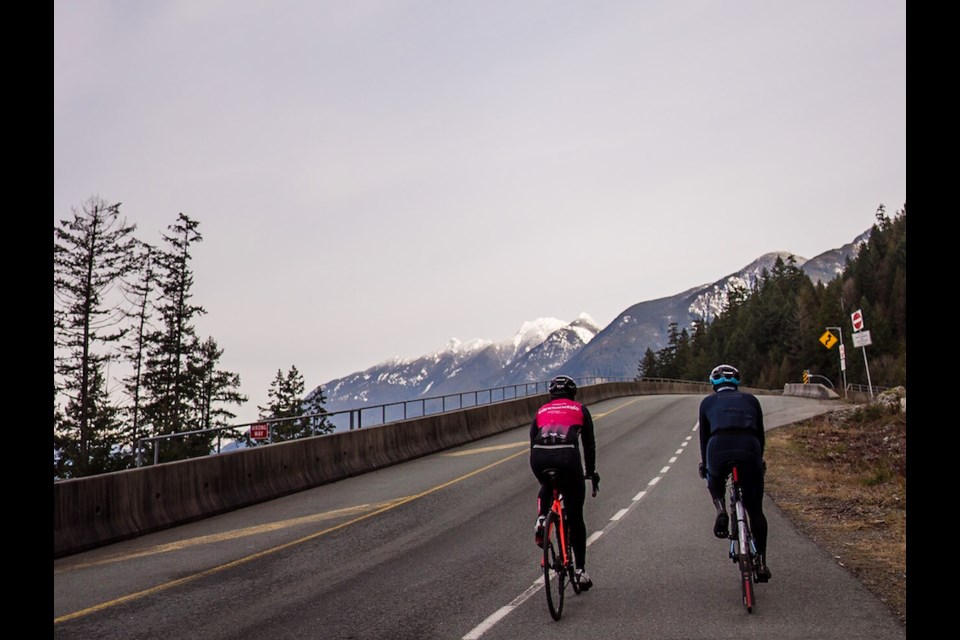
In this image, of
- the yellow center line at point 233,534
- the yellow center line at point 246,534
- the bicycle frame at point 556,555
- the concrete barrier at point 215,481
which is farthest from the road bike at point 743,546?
the concrete barrier at point 215,481

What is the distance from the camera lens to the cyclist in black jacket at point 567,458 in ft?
26.6

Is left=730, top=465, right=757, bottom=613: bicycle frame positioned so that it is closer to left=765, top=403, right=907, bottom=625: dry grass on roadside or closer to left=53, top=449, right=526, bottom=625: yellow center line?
left=765, top=403, right=907, bottom=625: dry grass on roadside

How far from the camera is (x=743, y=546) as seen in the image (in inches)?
295

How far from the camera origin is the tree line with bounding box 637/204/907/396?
134500 millimetres

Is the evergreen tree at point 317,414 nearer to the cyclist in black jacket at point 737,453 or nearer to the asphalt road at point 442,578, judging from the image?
the asphalt road at point 442,578

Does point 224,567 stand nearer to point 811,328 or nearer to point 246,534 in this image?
point 246,534

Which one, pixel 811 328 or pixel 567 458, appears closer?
pixel 567 458

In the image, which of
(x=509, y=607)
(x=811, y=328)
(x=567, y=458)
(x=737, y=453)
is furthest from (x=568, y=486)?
(x=811, y=328)

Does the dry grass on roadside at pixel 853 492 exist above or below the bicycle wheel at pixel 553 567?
below

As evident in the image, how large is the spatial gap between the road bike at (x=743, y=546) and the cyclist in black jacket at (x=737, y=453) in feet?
0.19

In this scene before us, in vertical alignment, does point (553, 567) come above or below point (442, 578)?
above

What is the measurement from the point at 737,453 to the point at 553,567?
2045 mm
